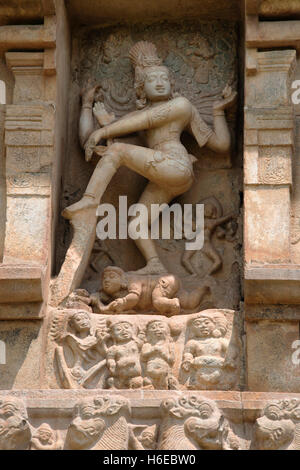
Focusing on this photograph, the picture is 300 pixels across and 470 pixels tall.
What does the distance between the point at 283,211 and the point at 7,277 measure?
2.04m

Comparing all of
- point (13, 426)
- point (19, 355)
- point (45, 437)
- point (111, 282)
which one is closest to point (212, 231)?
point (111, 282)

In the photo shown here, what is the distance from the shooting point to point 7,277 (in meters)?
11.0

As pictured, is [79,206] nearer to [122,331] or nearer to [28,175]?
[28,175]

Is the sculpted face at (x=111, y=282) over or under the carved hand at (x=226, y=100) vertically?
under

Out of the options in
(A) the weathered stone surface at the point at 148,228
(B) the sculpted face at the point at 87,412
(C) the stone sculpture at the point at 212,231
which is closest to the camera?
(B) the sculpted face at the point at 87,412

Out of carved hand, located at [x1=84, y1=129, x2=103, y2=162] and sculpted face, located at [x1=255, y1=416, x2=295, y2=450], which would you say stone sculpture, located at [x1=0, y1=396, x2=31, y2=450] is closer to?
sculpted face, located at [x1=255, y1=416, x2=295, y2=450]

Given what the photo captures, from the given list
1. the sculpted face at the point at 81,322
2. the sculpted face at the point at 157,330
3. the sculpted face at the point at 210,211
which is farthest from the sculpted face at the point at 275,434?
the sculpted face at the point at 210,211

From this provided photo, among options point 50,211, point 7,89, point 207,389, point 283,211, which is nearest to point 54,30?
point 7,89

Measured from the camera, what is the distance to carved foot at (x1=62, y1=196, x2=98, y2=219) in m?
11.7

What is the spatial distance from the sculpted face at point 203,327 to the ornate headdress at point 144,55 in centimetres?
221

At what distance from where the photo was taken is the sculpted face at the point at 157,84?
39.5 feet

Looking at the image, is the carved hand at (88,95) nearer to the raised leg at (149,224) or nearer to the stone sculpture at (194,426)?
the raised leg at (149,224)
